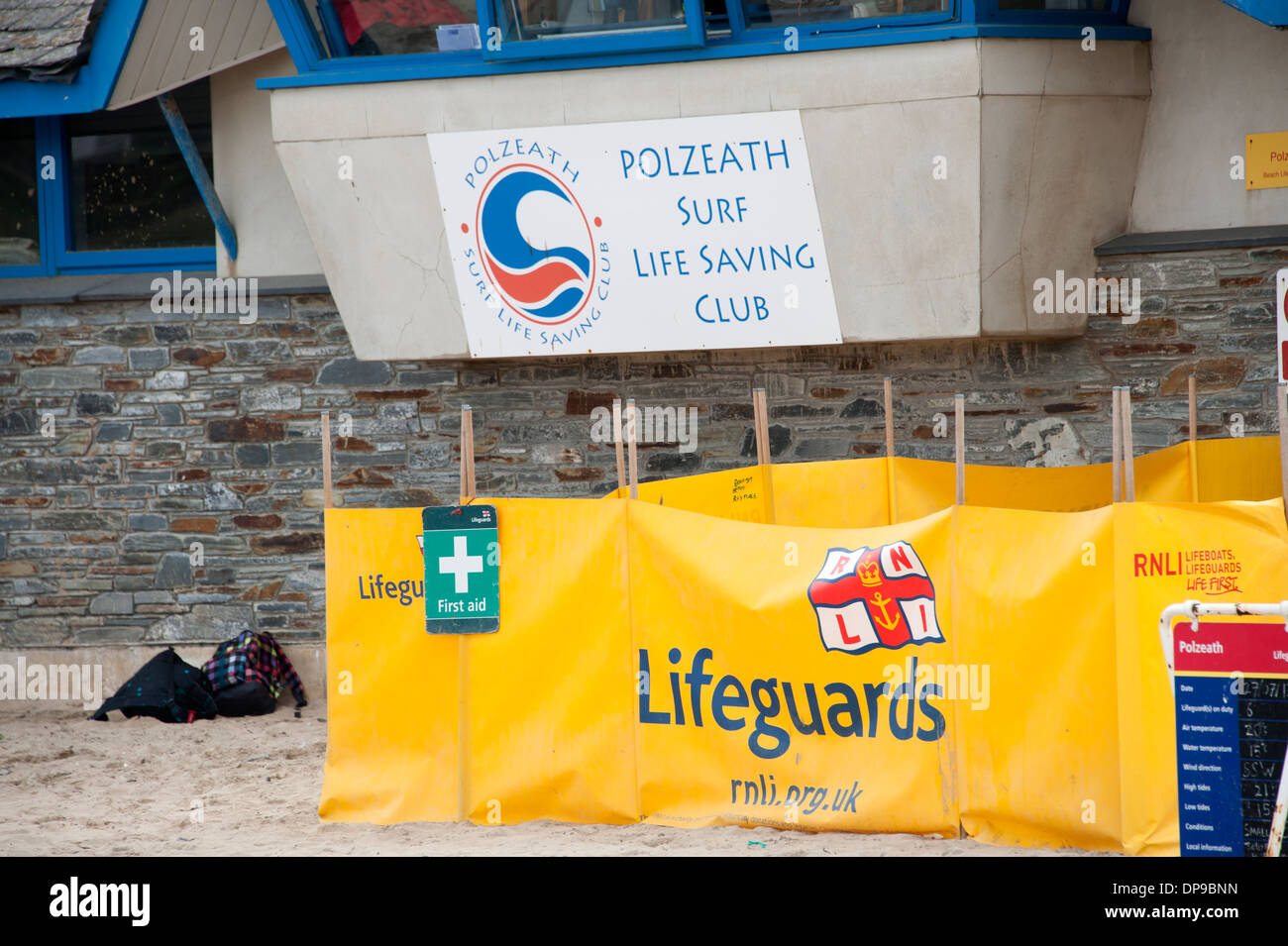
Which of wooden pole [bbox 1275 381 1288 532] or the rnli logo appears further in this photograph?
the rnli logo

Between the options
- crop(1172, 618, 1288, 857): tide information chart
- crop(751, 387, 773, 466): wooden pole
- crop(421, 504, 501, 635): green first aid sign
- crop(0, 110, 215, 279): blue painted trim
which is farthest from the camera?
crop(0, 110, 215, 279): blue painted trim

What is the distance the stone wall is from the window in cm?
48

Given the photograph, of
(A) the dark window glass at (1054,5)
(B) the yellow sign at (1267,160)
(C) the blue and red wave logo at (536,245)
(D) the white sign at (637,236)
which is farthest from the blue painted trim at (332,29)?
(B) the yellow sign at (1267,160)

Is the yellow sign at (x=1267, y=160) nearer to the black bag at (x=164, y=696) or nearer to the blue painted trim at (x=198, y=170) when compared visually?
the blue painted trim at (x=198, y=170)

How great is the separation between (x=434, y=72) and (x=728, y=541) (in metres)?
4.07

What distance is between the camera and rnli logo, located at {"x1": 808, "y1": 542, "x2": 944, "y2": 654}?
19.9 feet

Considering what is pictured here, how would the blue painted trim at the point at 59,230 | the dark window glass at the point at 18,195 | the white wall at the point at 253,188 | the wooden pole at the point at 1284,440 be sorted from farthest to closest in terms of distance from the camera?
the dark window glass at the point at 18,195, the blue painted trim at the point at 59,230, the white wall at the point at 253,188, the wooden pole at the point at 1284,440

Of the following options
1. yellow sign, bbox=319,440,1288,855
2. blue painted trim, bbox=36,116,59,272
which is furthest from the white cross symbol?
blue painted trim, bbox=36,116,59,272

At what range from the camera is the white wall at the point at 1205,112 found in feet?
27.5

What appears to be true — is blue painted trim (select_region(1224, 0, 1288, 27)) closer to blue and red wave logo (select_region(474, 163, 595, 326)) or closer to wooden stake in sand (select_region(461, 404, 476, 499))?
blue and red wave logo (select_region(474, 163, 595, 326))

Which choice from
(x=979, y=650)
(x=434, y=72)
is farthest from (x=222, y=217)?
(x=979, y=650)

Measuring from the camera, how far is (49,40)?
364 inches

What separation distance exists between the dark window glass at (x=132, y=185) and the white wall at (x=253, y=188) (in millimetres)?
261

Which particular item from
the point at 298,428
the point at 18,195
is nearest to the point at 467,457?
the point at 298,428
